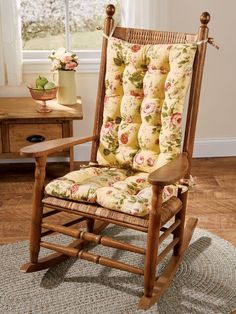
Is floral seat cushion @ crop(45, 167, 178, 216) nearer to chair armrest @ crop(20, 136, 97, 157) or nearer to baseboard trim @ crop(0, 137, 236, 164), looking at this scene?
chair armrest @ crop(20, 136, 97, 157)

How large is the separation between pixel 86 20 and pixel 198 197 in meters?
1.42

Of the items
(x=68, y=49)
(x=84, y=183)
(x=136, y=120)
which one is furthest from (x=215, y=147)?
(x=84, y=183)

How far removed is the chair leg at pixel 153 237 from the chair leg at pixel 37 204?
490 millimetres

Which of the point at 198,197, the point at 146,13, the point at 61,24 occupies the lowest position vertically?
the point at 198,197

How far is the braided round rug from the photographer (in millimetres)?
1962

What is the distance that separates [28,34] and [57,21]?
0.21 m

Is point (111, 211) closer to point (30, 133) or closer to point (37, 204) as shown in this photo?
point (37, 204)

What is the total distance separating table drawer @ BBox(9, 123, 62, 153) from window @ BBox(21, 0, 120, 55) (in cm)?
62

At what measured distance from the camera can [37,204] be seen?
6.73ft

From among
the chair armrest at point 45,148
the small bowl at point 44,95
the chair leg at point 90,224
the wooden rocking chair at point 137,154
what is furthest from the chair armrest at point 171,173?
the small bowl at point 44,95

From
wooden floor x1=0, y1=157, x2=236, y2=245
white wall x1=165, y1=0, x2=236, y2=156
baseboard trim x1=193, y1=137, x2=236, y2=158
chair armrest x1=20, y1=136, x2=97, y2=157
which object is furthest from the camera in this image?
baseboard trim x1=193, y1=137, x2=236, y2=158

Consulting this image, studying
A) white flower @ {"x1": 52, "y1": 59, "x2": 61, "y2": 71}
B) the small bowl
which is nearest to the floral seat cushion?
the small bowl

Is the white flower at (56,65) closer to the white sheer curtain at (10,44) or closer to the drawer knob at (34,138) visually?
the white sheer curtain at (10,44)

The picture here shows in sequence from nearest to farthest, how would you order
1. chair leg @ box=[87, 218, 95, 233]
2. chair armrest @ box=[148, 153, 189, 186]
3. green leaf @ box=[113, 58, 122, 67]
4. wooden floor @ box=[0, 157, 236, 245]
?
chair armrest @ box=[148, 153, 189, 186]
green leaf @ box=[113, 58, 122, 67]
chair leg @ box=[87, 218, 95, 233]
wooden floor @ box=[0, 157, 236, 245]
